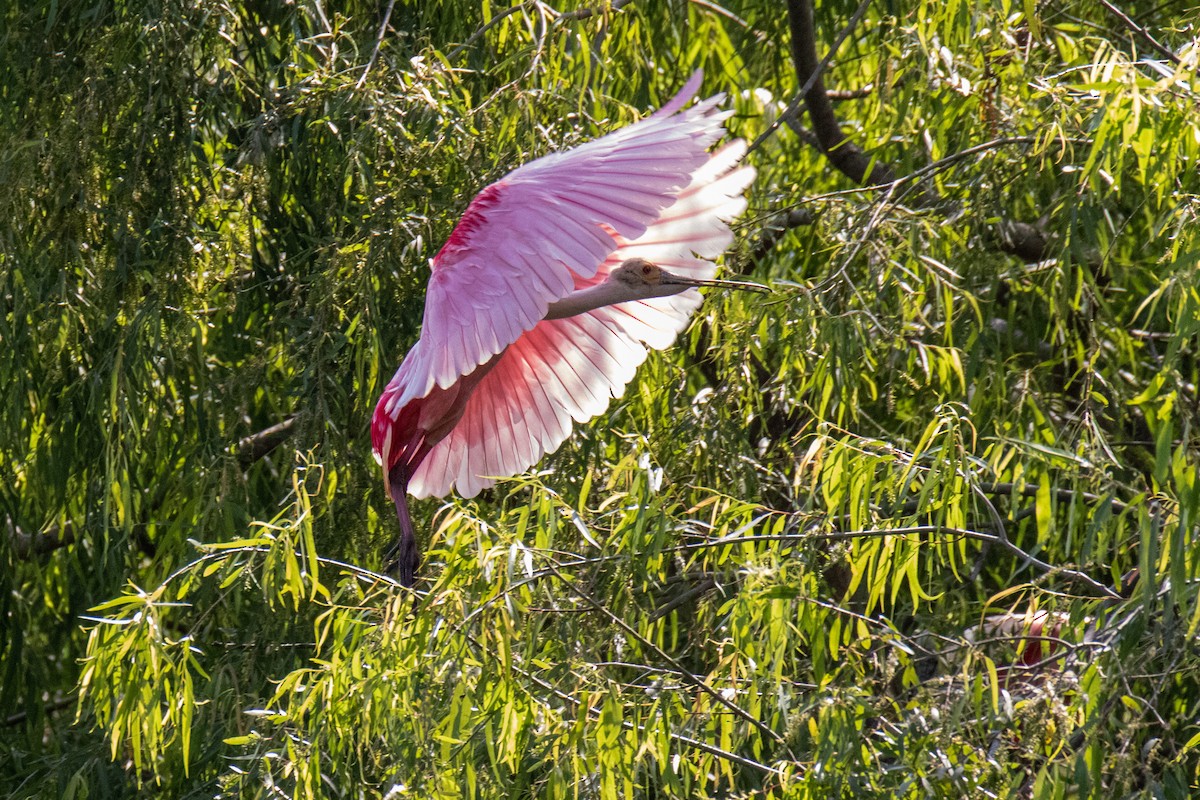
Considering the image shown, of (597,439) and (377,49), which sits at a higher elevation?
(377,49)

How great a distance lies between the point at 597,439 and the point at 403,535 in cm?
47

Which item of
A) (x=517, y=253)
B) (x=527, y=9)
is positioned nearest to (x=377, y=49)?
(x=527, y=9)

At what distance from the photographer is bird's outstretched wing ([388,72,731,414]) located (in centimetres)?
233

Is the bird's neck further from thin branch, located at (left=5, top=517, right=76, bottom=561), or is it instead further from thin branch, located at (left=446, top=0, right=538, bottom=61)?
thin branch, located at (left=5, top=517, right=76, bottom=561)

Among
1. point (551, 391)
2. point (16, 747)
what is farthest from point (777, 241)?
point (16, 747)

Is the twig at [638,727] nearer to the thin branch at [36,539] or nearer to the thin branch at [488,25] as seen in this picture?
the thin branch at [488,25]

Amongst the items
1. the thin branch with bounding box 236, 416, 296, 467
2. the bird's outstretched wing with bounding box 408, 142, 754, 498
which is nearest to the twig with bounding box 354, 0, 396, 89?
the bird's outstretched wing with bounding box 408, 142, 754, 498

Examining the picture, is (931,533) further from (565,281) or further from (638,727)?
(565,281)

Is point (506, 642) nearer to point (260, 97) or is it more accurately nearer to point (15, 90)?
point (260, 97)

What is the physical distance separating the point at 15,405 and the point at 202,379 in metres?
0.32

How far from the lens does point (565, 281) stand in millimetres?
2373


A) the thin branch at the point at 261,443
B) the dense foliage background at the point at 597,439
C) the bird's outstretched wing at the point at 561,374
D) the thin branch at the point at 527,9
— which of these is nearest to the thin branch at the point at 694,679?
the dense foliage background at the point at 597,439

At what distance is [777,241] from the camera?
3.41 meters

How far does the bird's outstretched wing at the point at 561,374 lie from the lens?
8.55 feet
